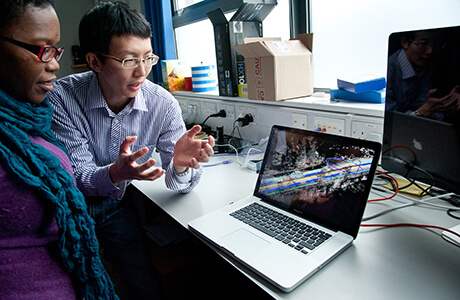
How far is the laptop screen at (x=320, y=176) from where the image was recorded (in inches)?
33.0

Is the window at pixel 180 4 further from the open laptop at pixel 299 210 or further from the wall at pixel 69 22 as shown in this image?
the open laptop at pixel 299 210

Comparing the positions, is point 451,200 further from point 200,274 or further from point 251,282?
point 200,274

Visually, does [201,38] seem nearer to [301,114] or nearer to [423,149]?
[301,114]

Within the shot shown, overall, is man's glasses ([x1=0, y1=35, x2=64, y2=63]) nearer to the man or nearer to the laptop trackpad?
the man

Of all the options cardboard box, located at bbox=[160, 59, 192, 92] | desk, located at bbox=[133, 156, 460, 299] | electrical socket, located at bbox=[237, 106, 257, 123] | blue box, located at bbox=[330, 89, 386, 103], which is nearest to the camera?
desk, located at bbox=[133, 156, 460, 299]

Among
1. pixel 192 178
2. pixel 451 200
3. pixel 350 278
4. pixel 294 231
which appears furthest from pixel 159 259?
pixel 451 200

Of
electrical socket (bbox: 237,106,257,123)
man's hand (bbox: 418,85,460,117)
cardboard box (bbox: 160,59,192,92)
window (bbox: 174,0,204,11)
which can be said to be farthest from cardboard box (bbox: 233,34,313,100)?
window (bbox: 174,0,204,11)

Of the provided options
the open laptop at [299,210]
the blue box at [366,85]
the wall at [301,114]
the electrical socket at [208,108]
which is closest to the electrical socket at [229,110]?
the wall at [301,114]

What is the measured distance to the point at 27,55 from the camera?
2.40 feet

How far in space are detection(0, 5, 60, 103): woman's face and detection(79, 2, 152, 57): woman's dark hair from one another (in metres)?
0.33

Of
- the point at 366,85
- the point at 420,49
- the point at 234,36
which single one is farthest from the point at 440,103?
the point at 234,36

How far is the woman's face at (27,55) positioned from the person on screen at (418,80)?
902 mm

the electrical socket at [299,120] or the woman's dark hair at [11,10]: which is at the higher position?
the woman's dark hair at [11,10]

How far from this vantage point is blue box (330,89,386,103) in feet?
4.23
